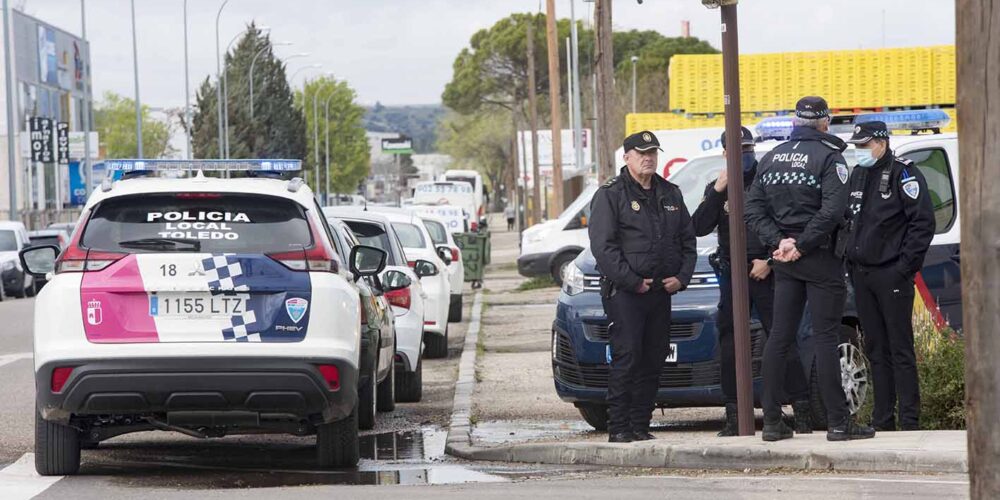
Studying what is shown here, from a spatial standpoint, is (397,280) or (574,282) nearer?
(574,282)

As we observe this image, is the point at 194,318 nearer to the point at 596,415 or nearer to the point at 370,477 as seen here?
the point at 370,477

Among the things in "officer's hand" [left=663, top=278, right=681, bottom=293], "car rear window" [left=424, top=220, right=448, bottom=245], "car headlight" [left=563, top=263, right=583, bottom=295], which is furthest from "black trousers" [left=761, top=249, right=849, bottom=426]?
"car rear window" [left=424, top=220, right=448, bottom=245]

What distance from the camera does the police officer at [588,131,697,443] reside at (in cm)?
912

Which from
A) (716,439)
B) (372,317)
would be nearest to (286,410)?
(372,317)

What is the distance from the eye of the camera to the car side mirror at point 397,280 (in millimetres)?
12602

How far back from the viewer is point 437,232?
1096 inches

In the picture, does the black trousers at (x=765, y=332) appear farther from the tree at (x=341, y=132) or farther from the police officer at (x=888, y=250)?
the tree at (x=341, y=132)

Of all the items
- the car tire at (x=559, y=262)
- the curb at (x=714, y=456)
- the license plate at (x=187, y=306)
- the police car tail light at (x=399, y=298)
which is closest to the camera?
the curb at (x=714, y=456)

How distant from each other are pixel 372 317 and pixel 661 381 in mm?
1764

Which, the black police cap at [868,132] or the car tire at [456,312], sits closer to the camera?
the black police cap at [868,132]

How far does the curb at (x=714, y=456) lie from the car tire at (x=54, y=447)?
226 centimetres

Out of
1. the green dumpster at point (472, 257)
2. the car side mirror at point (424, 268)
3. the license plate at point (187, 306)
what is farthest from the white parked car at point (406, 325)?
the green dumpster at point (472, 257)

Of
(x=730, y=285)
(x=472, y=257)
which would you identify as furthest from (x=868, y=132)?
(x=472, y=257)

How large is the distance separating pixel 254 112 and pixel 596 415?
263 feet
